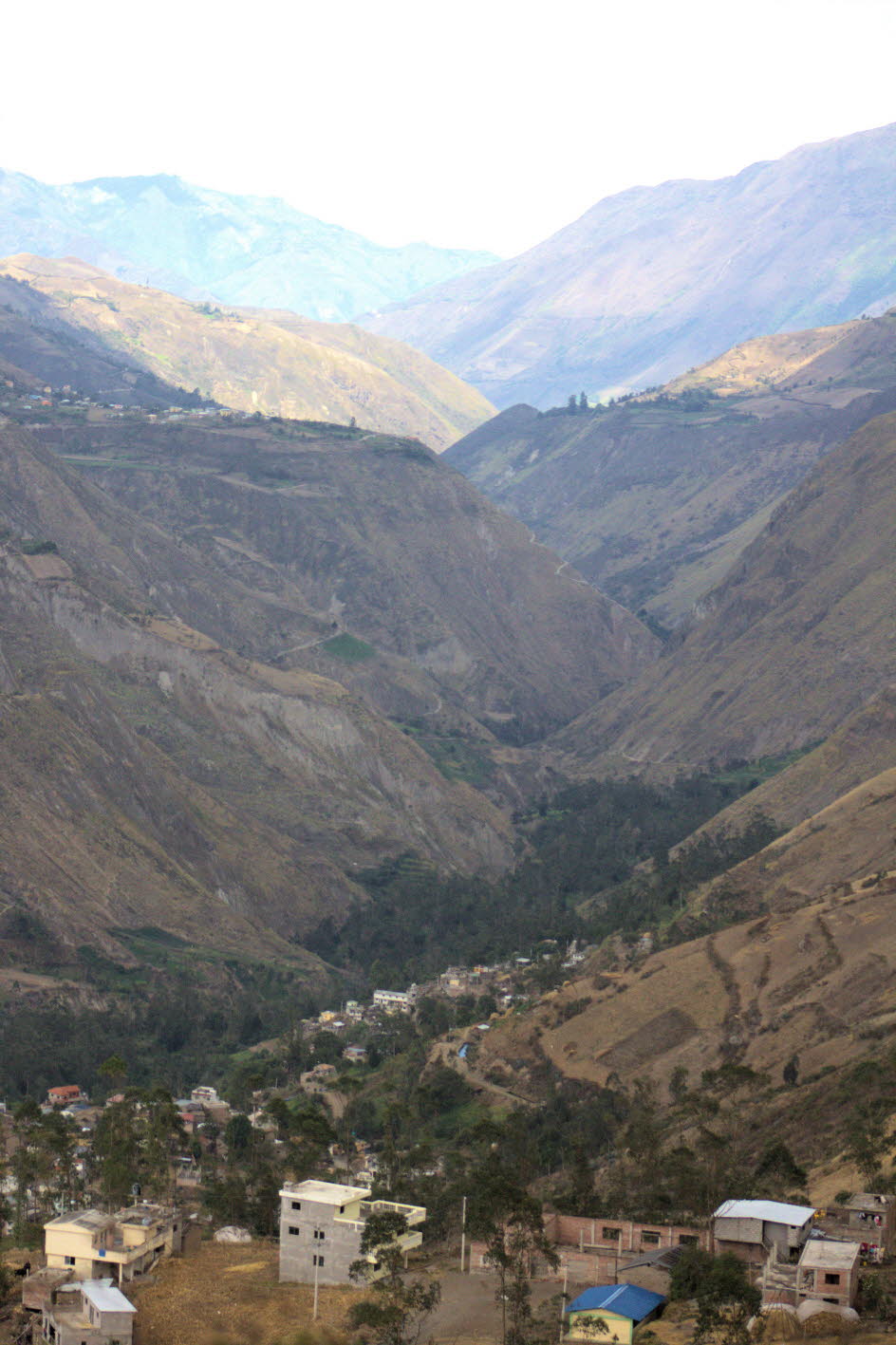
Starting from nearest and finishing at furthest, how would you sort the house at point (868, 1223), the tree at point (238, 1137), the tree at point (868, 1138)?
1. the house at point (868, 1223)
2. the tree at point (868, 1138)
3. the tree at point (238, 1137)

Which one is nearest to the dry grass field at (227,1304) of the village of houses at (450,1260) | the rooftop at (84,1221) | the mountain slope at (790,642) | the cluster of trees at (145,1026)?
the village of houses at (450,1260)

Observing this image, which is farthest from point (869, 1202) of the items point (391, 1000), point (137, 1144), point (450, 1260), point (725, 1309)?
point (391, 1000)

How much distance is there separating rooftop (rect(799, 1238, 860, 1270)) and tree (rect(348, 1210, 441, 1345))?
7.43 metres

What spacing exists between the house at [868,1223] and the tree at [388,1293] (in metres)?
8.39

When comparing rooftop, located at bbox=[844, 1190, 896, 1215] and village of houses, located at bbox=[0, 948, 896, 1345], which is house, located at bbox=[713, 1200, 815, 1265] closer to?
village of houses, located at bbox=[0, 948, 896, 1345]

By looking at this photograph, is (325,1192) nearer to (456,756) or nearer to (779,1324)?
(779,1324)

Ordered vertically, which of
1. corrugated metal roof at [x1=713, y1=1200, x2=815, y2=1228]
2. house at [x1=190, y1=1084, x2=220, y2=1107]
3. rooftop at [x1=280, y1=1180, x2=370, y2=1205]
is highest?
rooftop at [x1=280, y1=1180, x2=370, y2=1205]

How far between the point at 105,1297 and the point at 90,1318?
0.69m

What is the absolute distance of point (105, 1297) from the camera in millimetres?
39594

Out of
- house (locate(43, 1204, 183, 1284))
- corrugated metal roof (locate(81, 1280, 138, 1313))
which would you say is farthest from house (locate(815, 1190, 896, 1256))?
house (locate(43, 1204, 183, 1284))

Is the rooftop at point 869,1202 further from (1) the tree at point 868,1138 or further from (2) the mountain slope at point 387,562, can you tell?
(2) the mountain slope at point 387,562

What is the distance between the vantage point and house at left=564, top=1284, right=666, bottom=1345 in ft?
125

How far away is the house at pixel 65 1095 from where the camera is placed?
71625 millimetres

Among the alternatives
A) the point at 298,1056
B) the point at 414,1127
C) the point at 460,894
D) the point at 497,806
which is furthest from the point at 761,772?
the point at 414,1127
